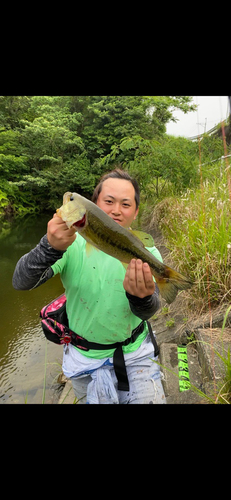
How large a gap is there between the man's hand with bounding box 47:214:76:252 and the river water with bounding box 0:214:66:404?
1531 mm

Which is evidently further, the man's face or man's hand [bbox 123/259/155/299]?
the man's face

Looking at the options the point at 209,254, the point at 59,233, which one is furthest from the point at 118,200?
the point at 209,254

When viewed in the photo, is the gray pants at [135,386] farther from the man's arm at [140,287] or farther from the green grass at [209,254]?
the green grass at [209,254]

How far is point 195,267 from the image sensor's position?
4016 mm

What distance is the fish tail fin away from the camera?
1.94 metres

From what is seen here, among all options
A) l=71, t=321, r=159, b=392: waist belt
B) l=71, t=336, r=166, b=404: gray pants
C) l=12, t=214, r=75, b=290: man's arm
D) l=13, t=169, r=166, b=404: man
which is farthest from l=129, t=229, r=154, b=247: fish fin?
l=71, t=336, r=166, b=404: gray pants

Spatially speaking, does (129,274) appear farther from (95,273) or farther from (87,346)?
(87,346)

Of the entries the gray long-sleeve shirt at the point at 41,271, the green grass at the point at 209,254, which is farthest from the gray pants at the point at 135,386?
the green grass at the point at 209,254

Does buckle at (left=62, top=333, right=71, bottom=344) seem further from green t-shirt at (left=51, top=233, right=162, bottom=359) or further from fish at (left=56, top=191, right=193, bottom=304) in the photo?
fish at (left=56, top=191, right=193, bottom=304)

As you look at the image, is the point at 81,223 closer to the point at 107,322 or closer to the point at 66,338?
the point at 107,322

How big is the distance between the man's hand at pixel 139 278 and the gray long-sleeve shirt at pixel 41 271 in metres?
0.12

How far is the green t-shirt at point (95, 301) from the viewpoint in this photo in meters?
2.23
